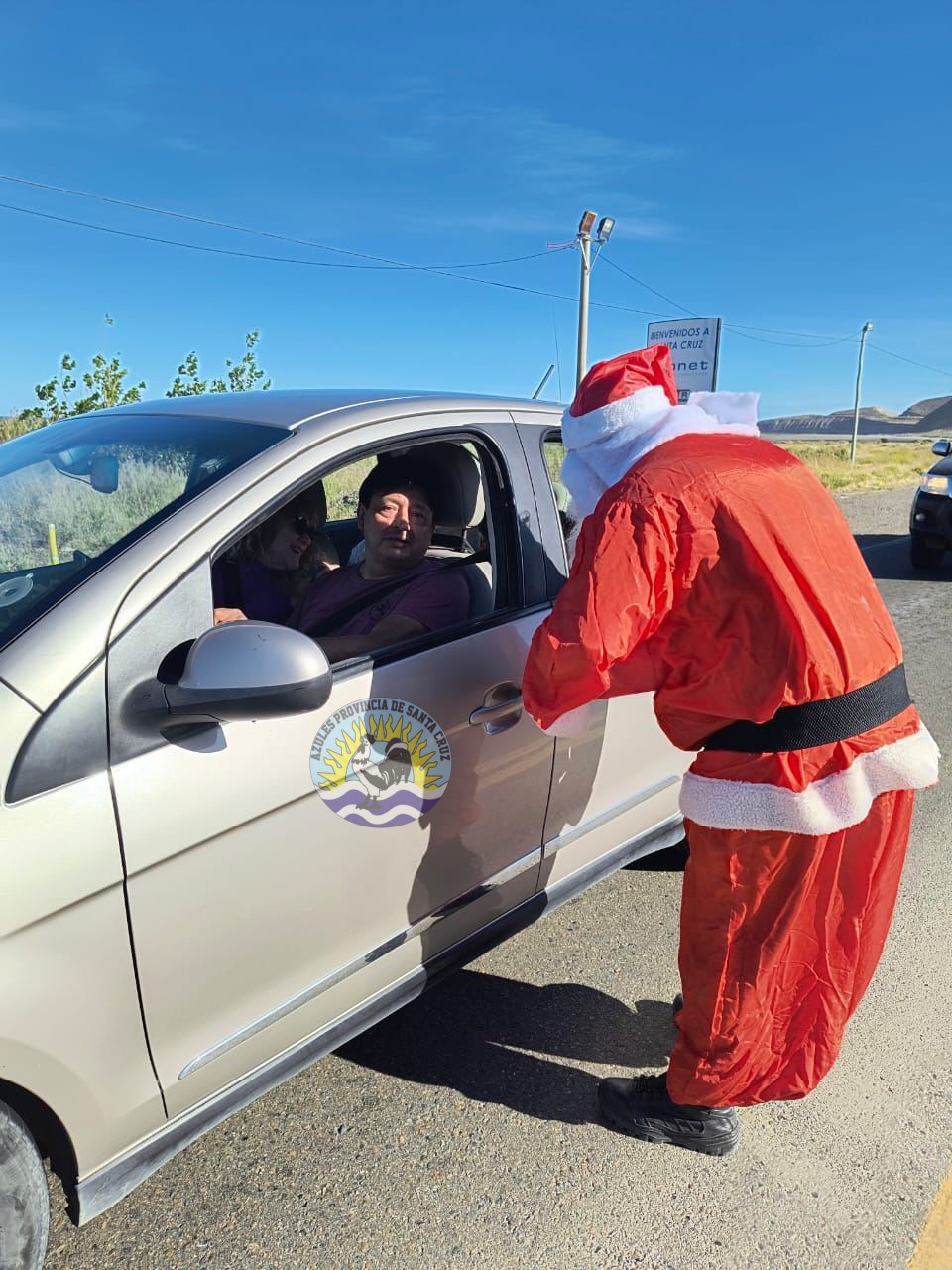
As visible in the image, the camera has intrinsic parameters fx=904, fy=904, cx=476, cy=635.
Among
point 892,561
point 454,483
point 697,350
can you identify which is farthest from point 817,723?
→ point 697,350

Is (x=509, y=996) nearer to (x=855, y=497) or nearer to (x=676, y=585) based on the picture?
(x=676, y=585)

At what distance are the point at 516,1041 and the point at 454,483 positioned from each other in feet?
5.32

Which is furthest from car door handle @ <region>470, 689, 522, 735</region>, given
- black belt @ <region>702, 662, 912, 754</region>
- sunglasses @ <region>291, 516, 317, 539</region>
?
sunglasses @ <region>291, 516, 317, 539</region>

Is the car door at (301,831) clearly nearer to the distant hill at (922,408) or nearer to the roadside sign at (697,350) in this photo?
the roadside sign at (697,350)

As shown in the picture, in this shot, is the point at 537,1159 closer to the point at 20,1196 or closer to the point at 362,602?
the point at 20,1196

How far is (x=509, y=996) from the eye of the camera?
2756mm

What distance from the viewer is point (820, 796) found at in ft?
5.97

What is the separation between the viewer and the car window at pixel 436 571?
2.36 metres

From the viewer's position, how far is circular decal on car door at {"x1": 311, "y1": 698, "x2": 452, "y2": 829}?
72.7 inches

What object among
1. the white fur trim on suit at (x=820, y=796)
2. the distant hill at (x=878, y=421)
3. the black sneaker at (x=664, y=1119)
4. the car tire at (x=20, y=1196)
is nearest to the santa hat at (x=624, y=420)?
the white fur trim on suit at (x=820, y=796)

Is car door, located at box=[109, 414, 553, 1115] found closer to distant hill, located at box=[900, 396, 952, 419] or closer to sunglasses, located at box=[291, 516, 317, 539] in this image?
sunglasses, located at box=[291, 516, 317, 539]

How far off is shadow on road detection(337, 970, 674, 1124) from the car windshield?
1.53 m

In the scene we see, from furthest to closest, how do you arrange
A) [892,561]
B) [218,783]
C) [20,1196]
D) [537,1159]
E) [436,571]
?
1. [892,561]
2. [436,571]
3. [537,1159]
4. [218,783]
5. [20,1196]

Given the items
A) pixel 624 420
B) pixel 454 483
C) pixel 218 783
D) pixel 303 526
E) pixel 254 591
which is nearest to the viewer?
pixel 218 783
